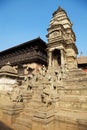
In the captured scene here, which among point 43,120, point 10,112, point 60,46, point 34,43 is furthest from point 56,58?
point 43,120

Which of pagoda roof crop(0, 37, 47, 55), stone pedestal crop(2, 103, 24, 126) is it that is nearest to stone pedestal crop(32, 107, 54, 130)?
stone pedestal crop(2, 103, 24, 126)

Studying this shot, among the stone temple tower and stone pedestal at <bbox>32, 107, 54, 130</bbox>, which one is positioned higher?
the stone temple tower

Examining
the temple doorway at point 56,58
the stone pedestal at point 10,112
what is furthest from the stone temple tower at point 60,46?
the stone pedestal at point 10,112

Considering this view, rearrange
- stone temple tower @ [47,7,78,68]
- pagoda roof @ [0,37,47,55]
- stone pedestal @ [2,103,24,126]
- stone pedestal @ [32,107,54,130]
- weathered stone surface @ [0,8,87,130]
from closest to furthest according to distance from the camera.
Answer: stone pedestal @ [32,107,54,130] → weathered stone surface @ [0,8,87,130] → stone pedestal @ [2,103,24,126] → stone temple tower @ [47,7,78,68] → pagoda roof @ [0,37,47,55]

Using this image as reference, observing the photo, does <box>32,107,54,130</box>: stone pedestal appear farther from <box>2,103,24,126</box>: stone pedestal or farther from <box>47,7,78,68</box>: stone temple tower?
<box>47,7,78,68</box>: stone temple tower

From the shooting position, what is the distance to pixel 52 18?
3022 centimetres

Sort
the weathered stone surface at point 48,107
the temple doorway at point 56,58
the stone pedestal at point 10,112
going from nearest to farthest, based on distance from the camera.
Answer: the weathered stone surface at point 48,107
the stone pedestal at point 10,112
the temple doorway at point 56,58

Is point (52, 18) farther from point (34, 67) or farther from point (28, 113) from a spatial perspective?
point (28, 113)

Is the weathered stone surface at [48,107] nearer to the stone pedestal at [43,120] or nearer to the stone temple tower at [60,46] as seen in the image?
the stone pedestal at [43,120]

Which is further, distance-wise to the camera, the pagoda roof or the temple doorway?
the pagoda roof

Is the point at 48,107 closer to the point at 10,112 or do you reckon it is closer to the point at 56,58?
the point at 10,112

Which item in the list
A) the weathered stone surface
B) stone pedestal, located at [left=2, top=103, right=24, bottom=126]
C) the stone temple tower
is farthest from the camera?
the stone temple tower

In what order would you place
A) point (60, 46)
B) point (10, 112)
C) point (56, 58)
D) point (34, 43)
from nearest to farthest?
point (10, 112) → point (60, 46) → point (56, 58) → point (34, 43)

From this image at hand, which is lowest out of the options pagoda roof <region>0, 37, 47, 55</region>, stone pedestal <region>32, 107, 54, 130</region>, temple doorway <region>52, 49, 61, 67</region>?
stone pedestal <region>32, 107, 54, 130</region>
